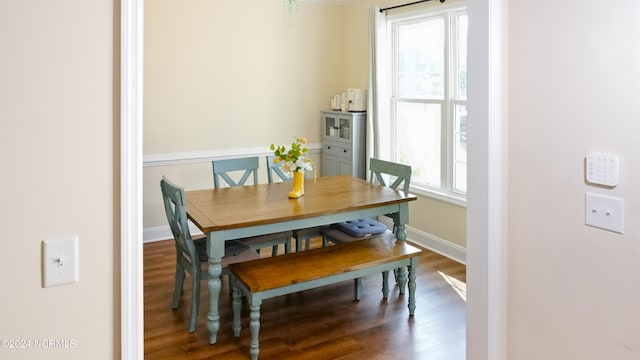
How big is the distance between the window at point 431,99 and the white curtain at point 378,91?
0.35ft

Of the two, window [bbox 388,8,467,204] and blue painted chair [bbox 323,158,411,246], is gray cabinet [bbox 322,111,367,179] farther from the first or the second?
blue painted chair [bbox 323,158,411,246]

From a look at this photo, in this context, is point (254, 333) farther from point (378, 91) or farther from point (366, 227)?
point (378, 91)

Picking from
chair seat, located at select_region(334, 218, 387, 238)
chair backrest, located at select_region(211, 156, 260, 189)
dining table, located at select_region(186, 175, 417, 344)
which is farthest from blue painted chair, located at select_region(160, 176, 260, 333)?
chair seat, located at select_region(334, 218, 387, 238)

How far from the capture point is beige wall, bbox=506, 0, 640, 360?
1569 millimetres

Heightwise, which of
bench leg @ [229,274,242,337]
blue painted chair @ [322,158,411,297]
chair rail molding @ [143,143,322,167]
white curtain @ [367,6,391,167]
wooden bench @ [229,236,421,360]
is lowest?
bench leg @ [229,274,242,337]

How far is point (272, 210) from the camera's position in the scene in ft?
11.1

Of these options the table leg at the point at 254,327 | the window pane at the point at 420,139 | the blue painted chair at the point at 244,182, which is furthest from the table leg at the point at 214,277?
the window pane at the point at 420,139

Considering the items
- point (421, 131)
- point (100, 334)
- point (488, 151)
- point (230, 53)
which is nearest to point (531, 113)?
point (488, 151)

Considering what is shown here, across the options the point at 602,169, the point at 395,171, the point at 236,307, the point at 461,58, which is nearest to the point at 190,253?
the point at 236,307

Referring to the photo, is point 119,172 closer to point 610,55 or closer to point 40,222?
point 40,222

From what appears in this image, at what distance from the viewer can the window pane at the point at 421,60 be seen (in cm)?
493

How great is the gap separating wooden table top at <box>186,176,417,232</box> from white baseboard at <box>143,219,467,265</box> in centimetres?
122

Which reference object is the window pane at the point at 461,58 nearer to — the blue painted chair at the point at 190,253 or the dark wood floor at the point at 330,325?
the dark wood floor at the point at 330,325

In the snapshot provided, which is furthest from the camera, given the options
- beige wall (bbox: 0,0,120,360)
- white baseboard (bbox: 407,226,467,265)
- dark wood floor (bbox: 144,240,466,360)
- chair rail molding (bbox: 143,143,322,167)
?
chair rail molding (bbox: 143,143,322,167)
